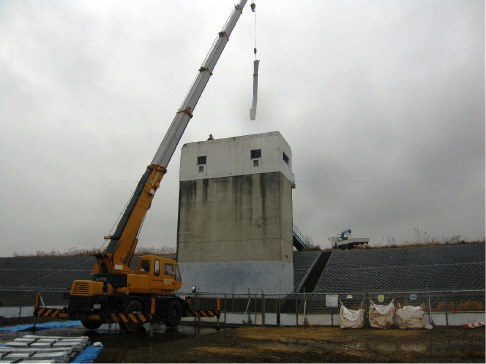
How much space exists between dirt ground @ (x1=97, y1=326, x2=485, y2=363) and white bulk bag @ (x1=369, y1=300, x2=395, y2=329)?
9.82ft

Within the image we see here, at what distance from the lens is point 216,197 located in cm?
3469

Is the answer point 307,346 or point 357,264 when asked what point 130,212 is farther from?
point 357,264

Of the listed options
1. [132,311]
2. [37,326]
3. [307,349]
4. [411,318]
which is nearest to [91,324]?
[132,311]

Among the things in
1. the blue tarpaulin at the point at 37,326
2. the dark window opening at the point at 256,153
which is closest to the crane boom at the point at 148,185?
the blue tarpaulin at the point at 37,326

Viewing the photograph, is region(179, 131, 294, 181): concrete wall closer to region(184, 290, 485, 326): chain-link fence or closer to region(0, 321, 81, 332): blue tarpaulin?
region(184, 290, 485, 326): chain-link fence

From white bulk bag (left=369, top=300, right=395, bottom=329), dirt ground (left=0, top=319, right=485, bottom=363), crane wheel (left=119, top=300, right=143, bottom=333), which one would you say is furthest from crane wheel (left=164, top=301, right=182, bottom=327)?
white bulk bag (left=369, top=300, right=395, bottom=329)

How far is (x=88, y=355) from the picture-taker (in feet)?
39.7

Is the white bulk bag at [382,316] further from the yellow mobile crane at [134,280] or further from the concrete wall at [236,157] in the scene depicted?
the concrete wall at [236,157]

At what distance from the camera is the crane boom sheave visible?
69.4 feet

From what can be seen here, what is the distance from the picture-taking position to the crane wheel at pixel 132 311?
18.1m

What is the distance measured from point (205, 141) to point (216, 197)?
5292mm

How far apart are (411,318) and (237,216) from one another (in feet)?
54.9

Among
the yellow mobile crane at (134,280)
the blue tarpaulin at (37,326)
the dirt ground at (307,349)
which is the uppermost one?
the yellow mobile crane at (134,280)

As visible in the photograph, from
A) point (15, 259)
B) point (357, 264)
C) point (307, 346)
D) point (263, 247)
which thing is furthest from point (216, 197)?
point (15, 259)
